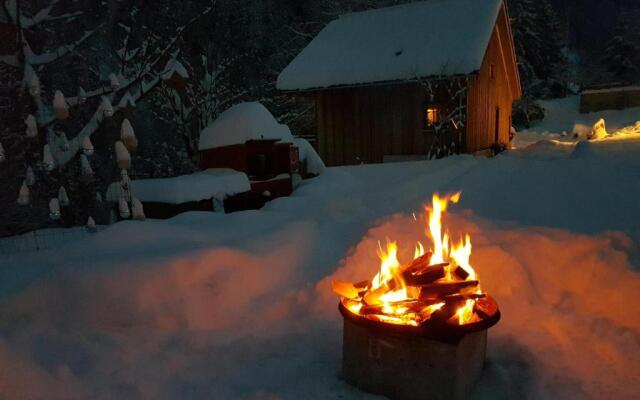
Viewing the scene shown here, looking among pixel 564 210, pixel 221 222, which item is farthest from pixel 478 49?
pixel 221 222

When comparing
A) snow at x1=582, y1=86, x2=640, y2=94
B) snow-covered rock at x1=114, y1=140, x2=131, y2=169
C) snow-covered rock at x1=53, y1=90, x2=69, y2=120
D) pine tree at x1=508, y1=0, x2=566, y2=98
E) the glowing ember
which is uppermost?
pine tree at x1=508, y1=0, x2=566, y2=98

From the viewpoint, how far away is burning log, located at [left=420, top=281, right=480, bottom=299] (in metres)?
2.98

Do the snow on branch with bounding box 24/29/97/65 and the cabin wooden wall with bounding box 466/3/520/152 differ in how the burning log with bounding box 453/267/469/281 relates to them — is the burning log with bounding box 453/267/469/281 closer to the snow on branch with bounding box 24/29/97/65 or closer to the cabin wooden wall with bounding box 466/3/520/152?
the snow on branch with bounding box 24/29/97/65

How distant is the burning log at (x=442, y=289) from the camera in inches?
117

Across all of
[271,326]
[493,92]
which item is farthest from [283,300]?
[493,92]

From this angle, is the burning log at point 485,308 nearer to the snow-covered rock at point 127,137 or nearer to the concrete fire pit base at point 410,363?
the concrete fire pit base at point 410,363

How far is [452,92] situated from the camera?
642 inches

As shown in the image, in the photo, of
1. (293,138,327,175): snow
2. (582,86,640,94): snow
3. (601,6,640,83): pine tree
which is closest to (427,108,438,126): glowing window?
(293,138,327,175): snow

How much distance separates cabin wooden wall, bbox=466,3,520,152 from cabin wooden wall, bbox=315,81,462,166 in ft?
4.70

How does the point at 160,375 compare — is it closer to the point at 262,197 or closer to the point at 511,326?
the point at 511,326

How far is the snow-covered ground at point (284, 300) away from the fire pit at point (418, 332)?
0.26 metres

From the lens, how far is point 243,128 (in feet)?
29.4

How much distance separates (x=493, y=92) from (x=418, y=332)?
1956cm

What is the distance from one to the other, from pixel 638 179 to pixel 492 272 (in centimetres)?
318
